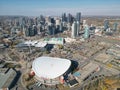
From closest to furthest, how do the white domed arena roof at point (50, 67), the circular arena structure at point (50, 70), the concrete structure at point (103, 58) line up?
the circular arena structure at point (50, 70) < the white domed arena roof at point (50, 67) < the concrete structure at point (103, 58)

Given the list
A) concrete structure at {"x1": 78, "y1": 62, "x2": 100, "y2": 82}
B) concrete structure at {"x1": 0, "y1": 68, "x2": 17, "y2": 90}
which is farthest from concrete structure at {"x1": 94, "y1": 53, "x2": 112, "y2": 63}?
concrete structure at {"x1": 0, "y1": 68, "x2": 17, "y2": 90}

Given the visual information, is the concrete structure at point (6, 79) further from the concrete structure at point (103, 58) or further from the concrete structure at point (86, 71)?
the concrete structure at point (103, 58)

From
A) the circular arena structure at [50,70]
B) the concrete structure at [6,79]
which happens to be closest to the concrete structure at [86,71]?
the circular arena structure at [50,70]

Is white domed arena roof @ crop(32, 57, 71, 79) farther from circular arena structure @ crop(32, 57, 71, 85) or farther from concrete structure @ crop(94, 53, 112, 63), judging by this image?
concrete structure @ crop(94, 53, 112, 63)

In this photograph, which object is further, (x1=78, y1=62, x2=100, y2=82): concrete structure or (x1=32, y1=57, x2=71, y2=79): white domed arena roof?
(x1=78, y1=62, x2=100, y2=82): concrete structure

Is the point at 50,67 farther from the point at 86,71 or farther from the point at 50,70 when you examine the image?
the point at 86,71

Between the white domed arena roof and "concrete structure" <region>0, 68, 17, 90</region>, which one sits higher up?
the white domed arena roof

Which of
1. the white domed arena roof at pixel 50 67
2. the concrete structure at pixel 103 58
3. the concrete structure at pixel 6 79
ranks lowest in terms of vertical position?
the concrete structure at pixel 6 79
